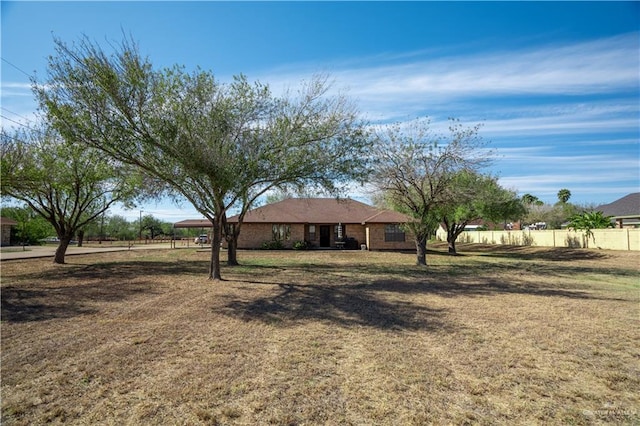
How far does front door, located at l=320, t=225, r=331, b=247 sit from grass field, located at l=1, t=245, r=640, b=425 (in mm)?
24124

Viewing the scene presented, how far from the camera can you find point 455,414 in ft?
11.9

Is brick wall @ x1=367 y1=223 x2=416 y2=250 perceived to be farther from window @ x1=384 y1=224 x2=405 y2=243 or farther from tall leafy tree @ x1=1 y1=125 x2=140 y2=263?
tall leafy tree @ x1=1 y1=125 x2=140 y2=263

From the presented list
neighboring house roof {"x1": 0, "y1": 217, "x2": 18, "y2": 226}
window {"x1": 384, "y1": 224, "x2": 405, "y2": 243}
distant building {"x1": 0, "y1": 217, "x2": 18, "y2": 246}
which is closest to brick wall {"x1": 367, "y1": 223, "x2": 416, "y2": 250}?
window {"x1": 384, "y1": 224, "x2": 405, "y2": 243}

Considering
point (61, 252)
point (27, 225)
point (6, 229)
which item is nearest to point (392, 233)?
point (61, 252)

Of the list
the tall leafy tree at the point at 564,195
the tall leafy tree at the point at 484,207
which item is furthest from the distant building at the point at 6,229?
the tall leafy tree at the point at 564,195

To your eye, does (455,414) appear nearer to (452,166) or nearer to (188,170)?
(188,170)

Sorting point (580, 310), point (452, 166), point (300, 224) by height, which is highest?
point (452, 166)

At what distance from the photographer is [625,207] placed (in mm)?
37781

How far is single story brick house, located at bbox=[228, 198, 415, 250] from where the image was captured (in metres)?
32.4

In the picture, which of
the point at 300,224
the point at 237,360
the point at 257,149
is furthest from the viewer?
the point at 300,224

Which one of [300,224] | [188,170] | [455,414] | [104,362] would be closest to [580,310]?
[455,414]

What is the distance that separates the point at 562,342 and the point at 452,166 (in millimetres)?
13679

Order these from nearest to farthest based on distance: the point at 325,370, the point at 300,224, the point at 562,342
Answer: the point at 325,370 → the point at 562,342 → the point at 300,224

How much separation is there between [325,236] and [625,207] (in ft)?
100.0
